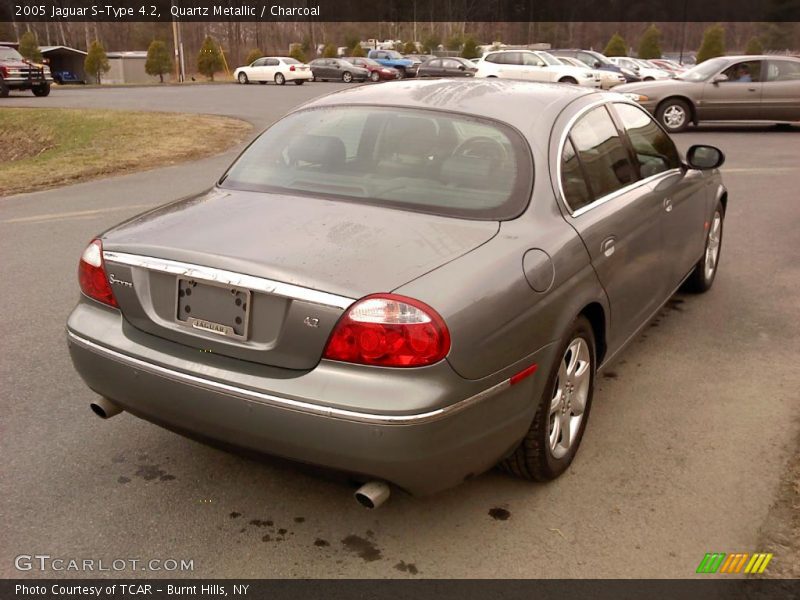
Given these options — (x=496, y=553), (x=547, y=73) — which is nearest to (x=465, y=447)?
(x=496, y=553)

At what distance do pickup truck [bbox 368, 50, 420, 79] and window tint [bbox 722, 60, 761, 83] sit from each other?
29888mm

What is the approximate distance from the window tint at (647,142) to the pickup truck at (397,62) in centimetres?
4158

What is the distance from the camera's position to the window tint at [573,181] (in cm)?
343

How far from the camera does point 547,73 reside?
2645 cm

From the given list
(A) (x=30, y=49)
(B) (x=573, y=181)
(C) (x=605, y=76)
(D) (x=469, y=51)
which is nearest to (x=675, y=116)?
(C) (x=605, y=76)

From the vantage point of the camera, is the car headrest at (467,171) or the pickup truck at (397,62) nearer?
the car headrest at (467,171)

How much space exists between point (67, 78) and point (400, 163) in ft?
239

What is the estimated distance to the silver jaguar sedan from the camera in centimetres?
256

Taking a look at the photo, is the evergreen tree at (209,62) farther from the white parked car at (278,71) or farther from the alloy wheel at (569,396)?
the alloy wheel at (569,396)

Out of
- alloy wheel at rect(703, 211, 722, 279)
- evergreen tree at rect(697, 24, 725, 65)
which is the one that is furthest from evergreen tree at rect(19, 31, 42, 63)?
A: alloy wheel at rect(703, 211, 722, 279)
